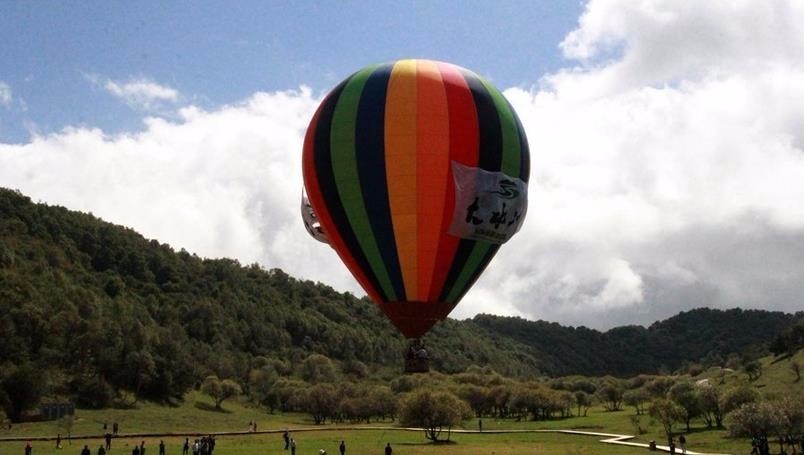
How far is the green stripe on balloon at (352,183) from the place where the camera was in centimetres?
3506

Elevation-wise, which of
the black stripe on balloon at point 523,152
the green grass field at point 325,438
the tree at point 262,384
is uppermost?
the black stripe on balloon at point 523,152

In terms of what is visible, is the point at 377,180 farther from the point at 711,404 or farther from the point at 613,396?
the point at 613,396

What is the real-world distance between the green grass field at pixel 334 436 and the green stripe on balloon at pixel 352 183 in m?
25.6

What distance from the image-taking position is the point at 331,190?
36.1m

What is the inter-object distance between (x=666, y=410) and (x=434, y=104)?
159 ft

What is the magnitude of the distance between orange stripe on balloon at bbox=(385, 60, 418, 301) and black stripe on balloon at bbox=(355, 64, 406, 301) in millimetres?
250

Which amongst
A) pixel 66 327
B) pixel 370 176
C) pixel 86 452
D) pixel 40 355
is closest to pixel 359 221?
pixel 370 176

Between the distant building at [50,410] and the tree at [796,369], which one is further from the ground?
the tree at [796,369]

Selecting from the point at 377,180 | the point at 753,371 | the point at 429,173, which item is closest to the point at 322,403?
the point at 753,371

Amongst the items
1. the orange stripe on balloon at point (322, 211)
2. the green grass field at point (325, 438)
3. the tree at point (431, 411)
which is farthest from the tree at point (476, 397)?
the orange stripe on balloon at point (322, 211)

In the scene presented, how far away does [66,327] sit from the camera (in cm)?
12025

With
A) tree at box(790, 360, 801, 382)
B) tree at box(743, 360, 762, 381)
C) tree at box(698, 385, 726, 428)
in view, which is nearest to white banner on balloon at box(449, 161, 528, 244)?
tree at box(698, 385, 726, 428)

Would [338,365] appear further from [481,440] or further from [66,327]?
[481,440]

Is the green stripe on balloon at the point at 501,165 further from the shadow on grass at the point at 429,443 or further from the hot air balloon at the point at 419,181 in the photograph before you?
the shadow on grass at the point at 429,443
